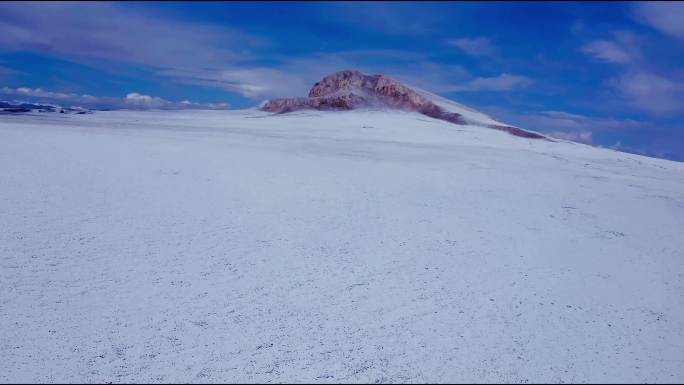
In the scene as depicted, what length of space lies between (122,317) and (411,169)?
791cm

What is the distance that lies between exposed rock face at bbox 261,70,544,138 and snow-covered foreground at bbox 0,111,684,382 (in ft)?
83.0

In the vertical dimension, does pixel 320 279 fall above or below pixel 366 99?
below

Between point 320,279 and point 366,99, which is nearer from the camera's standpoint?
point 320,279

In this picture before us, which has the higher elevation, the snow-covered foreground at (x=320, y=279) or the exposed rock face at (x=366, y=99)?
the exposed rock face at (x=366, y=99)

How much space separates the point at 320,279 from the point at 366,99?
32179 millimetres

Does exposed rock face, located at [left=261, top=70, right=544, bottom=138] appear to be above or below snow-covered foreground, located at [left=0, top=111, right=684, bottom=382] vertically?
above

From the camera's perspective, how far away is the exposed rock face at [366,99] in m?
33.6

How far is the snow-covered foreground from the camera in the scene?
10.0ft

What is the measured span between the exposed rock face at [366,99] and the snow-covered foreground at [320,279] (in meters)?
25.3

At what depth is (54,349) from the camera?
3.01 m

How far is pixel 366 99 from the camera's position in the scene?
116ft

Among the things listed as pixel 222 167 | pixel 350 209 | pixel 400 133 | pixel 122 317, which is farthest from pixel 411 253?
pixel 400 133

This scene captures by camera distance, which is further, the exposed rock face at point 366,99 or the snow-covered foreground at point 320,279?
the exposed rock face at point 366,99

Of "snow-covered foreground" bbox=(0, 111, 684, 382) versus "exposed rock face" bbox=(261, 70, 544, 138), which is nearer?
"snow-covered foreground" bbox=(0, 111, 684, 382)
